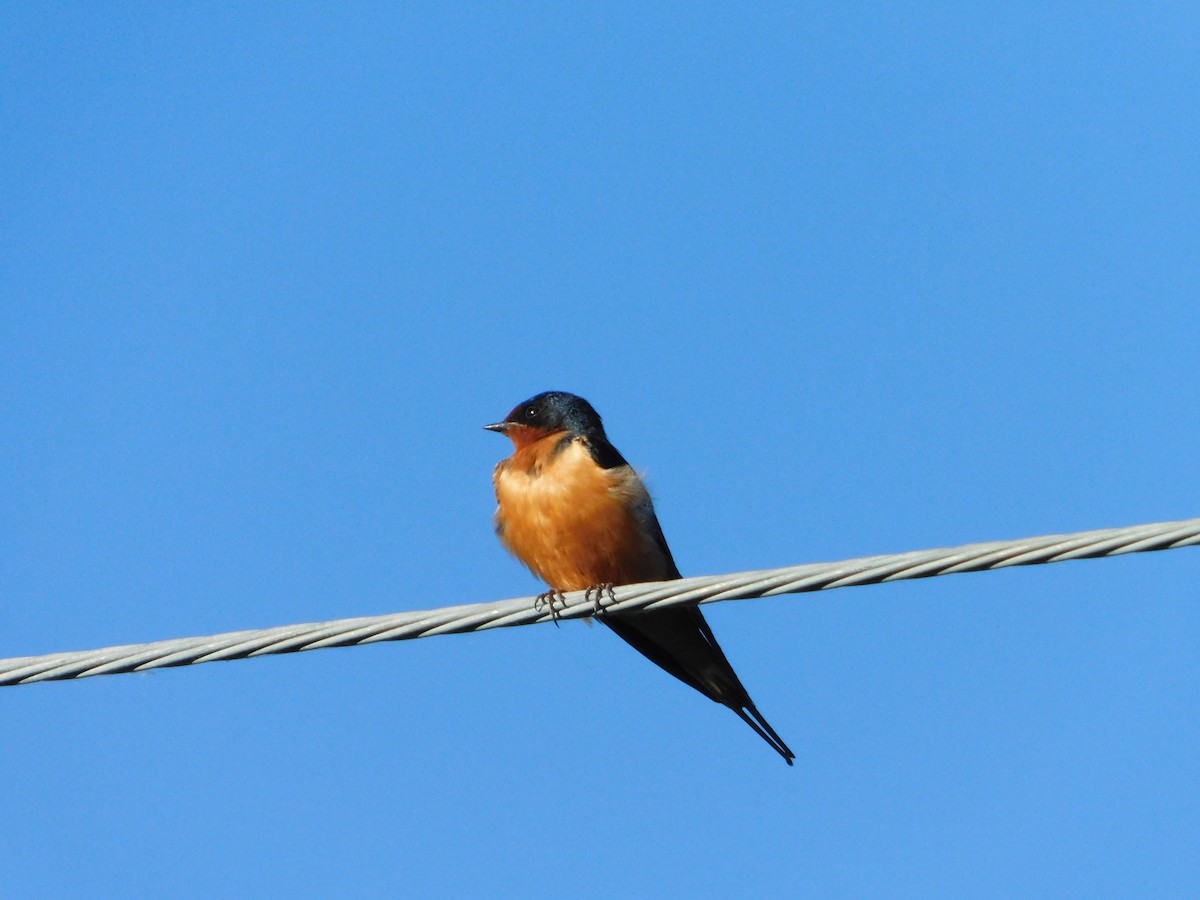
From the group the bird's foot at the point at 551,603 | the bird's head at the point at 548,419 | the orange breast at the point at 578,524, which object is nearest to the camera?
the bird's foot at the point at 551,603

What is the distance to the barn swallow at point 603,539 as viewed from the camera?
22.8ft

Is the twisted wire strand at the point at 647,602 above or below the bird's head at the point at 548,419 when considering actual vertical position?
below

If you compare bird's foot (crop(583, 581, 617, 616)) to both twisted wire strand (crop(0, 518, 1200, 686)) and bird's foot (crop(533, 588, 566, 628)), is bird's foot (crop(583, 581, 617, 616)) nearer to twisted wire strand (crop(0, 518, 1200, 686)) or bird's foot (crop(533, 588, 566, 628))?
bird's foot (crop(533, 588, 566, 628))

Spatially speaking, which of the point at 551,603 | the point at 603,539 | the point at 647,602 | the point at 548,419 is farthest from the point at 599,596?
the point at 548,419

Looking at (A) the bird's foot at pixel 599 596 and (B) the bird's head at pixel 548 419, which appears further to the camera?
(B) the bird's head at pixel 548 419

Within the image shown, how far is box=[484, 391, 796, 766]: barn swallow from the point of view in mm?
6949

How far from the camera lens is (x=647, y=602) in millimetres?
4754

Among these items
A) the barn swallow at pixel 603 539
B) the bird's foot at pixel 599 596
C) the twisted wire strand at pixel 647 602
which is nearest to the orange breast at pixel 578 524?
the barn swallow at pixel 603 539

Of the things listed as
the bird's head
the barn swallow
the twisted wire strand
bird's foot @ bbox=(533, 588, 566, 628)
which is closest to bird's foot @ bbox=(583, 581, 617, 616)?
bird's foot @ bbox=(533, 588, 566, 628)

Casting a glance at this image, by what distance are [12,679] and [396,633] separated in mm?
1154

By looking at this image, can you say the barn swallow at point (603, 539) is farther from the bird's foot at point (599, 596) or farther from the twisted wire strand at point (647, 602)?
the twisted wire strand at point (647, 602)

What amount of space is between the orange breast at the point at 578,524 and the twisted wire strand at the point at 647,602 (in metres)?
2.13

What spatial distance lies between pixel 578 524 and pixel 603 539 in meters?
0.14

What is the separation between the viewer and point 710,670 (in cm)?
730
